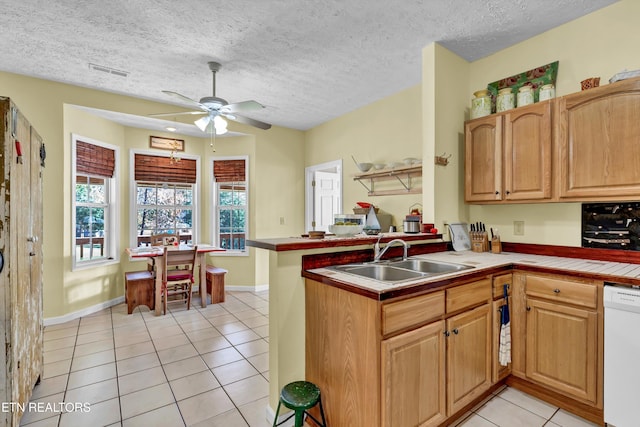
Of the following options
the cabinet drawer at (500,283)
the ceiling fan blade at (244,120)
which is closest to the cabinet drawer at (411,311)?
the cabinet drawer at (500,283)

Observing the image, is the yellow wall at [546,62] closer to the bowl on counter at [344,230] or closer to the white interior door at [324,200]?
the bowl on counter at [344,230]

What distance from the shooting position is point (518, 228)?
2.76 meters

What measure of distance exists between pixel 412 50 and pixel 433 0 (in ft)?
2.18

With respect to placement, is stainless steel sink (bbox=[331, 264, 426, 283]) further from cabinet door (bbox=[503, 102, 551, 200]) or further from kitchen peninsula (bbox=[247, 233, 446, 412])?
cabinet door (bbox=[503, 102, 551, 200])

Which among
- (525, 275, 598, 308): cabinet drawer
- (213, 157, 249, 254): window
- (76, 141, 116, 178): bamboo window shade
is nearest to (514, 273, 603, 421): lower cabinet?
(525, 275, 598, 308): cabinet drawer

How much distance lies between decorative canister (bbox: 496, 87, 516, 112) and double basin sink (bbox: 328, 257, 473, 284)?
62.2 inches

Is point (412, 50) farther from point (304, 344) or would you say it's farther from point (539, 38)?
point (304, 344)

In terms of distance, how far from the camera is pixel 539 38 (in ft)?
8.58

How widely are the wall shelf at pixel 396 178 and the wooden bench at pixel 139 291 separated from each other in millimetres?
3157

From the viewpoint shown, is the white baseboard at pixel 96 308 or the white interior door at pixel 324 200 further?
the white interior door at pixel 324 200

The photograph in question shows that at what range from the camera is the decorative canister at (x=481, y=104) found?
9.09ft

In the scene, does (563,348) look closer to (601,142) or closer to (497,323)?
(497,323)

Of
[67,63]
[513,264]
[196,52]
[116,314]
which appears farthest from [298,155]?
[513,264]

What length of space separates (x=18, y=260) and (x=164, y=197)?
11.3 feet
